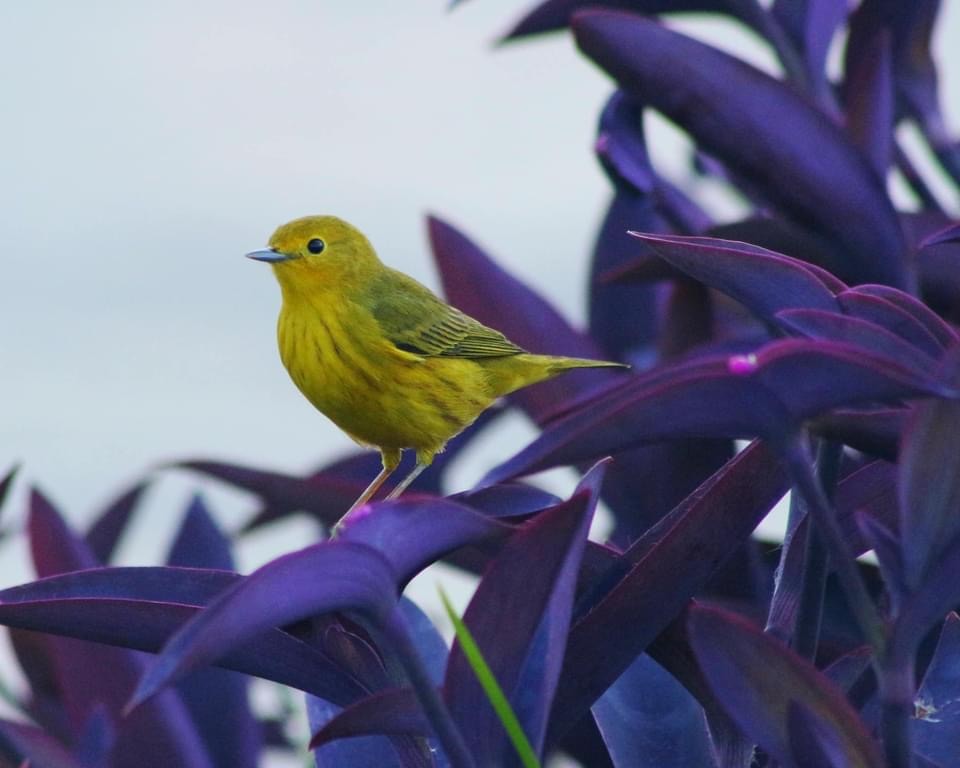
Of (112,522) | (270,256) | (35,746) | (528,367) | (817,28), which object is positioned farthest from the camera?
(270,256)

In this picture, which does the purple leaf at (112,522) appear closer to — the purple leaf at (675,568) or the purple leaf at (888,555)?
the purple leaf at (675,568)

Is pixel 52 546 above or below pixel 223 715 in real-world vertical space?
above

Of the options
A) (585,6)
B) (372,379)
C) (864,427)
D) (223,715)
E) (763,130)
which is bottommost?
(223,715)

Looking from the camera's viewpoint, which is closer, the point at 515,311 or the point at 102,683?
the point at 102,683

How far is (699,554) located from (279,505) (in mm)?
650

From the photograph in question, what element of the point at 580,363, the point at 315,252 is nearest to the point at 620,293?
the point at 580,363

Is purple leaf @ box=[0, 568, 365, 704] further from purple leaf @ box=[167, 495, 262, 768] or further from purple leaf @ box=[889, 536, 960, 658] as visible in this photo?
purple leaf @ box=[167, 495, 262, 768]

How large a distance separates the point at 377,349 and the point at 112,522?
0.59 m

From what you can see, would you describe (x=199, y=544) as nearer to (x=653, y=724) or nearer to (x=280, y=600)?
(x=653, y=724)

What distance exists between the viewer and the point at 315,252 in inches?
82.3

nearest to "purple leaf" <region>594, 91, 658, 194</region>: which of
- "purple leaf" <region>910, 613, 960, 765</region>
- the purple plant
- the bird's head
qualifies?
the purple plant

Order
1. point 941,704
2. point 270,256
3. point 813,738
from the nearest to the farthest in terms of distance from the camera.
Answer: point 813,738
point 941,704
point 270,256

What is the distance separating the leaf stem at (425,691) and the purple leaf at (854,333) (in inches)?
8.8

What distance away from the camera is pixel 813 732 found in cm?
66
